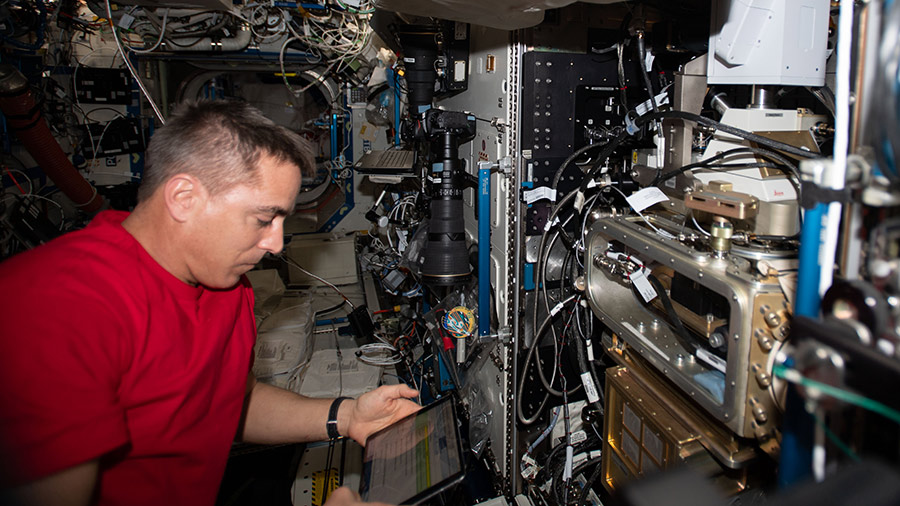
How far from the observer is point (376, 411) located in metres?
1.87

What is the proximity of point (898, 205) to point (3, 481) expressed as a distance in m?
1.60

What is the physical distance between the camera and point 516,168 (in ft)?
7.19

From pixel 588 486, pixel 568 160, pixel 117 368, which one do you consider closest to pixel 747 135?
pixel 568 160

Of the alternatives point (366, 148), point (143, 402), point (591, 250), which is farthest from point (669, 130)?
point (366, 148)

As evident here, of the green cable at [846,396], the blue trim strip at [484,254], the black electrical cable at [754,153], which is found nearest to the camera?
the green cable at [846,396]

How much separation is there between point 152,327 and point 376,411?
0.83 metres

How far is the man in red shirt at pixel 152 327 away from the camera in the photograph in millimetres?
1040

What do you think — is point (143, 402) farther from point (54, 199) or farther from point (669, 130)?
point (54, 199)

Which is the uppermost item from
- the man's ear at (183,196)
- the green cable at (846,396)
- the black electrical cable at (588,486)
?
the man's ear at (183,196)

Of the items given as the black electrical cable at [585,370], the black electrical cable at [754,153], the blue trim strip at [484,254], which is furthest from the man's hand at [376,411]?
the black electrical cable at [754,153]

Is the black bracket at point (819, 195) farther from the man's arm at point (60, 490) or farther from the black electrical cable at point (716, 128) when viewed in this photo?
the man's arm at point (60, 490)

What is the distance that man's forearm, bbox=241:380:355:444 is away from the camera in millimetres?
1884

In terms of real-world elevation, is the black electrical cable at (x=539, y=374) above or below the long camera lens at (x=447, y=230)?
below

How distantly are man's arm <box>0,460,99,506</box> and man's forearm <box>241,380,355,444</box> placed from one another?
76 cm
